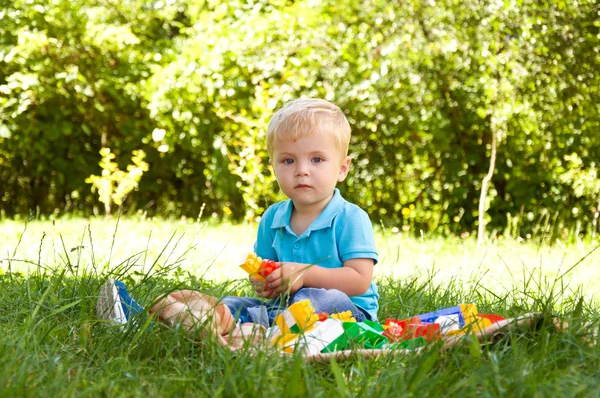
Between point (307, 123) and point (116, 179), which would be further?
point (116, 179)

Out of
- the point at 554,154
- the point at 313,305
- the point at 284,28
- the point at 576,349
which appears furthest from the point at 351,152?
the point at 576,349

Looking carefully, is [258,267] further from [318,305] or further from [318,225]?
[318,225]

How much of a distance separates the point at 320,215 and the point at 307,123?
34 cm

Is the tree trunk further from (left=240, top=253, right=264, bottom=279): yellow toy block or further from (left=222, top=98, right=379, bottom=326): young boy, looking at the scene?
(left=240, top=253, right=264, bottom=279): yellow toy block

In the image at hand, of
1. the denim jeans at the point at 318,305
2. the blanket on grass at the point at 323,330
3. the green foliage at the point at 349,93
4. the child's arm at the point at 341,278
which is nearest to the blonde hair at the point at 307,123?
the child's arm at the point at 341,278

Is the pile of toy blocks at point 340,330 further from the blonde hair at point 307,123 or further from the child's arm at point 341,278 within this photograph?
the blonde hair at point 307,123

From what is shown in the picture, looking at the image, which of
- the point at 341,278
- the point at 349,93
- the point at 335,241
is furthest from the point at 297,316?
the point at 349,93

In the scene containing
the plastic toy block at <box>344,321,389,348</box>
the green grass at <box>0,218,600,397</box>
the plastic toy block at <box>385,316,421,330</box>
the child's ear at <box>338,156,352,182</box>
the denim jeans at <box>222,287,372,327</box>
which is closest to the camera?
the green grass at <box>0,218,600,397</box>

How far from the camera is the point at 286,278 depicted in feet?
8.41

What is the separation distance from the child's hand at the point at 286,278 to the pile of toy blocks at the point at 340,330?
3 centimetres

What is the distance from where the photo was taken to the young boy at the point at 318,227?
2.74 metres

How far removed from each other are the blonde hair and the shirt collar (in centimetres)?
18

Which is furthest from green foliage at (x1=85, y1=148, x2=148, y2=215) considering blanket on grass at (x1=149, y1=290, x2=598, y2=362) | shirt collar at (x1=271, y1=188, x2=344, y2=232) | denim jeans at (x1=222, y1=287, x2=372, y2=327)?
blanket on grass at (x1=149, y1=290, x2=598, y2=362)

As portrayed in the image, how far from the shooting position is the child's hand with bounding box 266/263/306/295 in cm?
255
